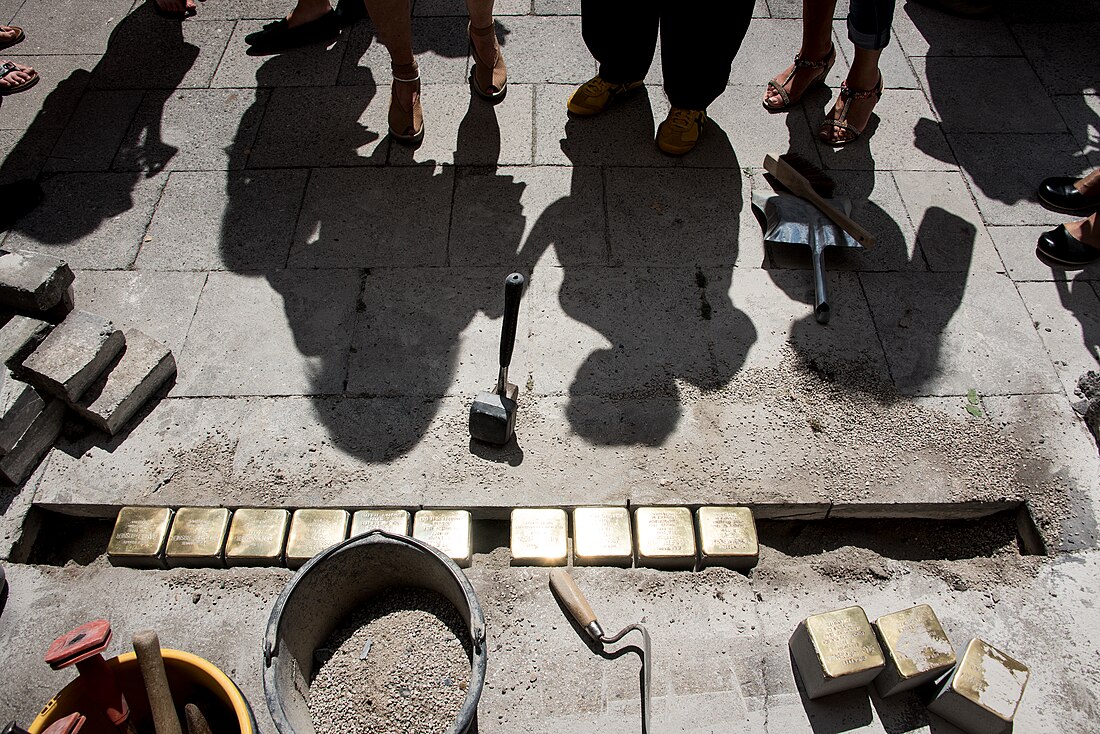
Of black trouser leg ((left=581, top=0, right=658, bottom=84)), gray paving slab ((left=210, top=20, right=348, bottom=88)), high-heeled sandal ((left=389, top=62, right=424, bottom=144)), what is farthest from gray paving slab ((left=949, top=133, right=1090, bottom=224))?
gray paving slab ((left=210, top=20, right=348, bottom=88))

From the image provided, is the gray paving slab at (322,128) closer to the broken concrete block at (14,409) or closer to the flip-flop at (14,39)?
the broken concrete block at (14,409)

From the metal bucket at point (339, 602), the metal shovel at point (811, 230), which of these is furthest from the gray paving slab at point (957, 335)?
the metal bucket at point (339, 602)

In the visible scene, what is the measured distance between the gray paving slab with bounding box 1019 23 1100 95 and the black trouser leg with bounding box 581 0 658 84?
2481 mm

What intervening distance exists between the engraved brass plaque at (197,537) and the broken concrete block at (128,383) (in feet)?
1.64

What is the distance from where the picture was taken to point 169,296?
324cm

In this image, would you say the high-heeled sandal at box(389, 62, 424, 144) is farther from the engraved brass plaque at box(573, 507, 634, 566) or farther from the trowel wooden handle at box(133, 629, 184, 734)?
the trowel wooden handle at box(133, 629, 184, 734)

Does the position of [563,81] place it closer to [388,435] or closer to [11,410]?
[388,435]

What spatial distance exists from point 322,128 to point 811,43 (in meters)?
2.78

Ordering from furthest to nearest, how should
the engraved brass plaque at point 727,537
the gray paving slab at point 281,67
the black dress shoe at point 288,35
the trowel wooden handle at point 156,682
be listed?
the black dress shoe at point 288,35
the gray paving slab at point 281,67
the engraved brass plaque at point 727,537
the trowel wooden handle at point 156,682

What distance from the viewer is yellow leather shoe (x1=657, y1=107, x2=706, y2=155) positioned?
12.3ft

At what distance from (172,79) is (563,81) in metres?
2.35

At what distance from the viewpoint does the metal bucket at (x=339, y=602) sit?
1.89 metres

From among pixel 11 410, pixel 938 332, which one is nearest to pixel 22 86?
pixel 11 410

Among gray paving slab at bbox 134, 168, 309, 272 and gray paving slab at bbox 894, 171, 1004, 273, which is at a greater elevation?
gray paving slab at bbox 134, 168, 309, 272
